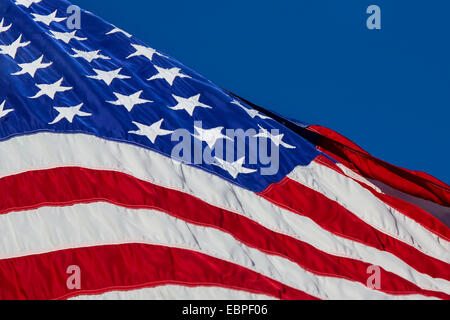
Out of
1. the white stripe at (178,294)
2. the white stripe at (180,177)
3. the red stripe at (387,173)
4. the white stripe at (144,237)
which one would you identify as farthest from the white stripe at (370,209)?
the white stripe at (178,294)

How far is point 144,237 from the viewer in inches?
379

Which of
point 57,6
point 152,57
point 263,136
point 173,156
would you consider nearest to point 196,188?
point 173,156

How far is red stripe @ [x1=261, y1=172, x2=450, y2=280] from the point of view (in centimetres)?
1051

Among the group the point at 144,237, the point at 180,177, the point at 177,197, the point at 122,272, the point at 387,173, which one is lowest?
the point at 122,272

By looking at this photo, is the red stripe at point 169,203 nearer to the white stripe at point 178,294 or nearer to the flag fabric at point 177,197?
the flag fabric at point 177,197

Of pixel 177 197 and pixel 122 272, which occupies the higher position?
pixel 177 197

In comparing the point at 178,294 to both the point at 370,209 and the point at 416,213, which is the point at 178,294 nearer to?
the point at 370,209

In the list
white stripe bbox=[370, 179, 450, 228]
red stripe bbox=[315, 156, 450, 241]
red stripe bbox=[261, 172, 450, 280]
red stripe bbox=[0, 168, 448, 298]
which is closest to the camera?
red stripe bbox=[0, 168, 448, 298]

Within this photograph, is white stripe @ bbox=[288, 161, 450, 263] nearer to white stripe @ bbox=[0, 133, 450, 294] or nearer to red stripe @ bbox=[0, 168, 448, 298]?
white stripe @ bbox=[0, 133, 450, 294]

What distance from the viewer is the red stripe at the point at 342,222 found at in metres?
Answer: 10.5

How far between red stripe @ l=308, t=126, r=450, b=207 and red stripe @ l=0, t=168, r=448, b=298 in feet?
5.97

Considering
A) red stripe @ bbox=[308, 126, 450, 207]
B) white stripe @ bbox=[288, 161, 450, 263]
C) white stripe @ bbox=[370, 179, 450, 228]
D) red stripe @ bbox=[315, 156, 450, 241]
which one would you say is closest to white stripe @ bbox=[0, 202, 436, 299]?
white stripe @ bbox=[288, 161, 450, 263]

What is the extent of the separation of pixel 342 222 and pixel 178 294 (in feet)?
7.95

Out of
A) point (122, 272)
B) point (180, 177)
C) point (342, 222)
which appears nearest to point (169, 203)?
point (180, 177)
